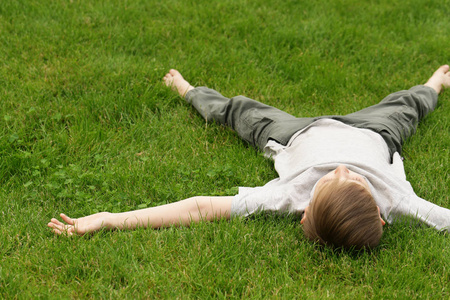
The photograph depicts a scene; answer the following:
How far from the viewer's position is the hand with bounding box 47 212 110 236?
270cm

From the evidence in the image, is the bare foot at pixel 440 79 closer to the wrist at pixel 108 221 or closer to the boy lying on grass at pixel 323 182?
the boy lying on grass at pixel 323 182

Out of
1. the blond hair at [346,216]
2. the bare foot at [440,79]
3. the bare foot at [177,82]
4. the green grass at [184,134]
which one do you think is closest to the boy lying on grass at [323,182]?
the blond hair at [346,216]

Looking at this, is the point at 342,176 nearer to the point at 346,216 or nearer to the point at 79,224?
the point at 346,216

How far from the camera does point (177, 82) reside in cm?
422

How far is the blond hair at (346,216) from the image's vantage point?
8.07 feet

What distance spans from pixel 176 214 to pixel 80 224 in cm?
57

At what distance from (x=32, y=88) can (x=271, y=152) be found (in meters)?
2.10

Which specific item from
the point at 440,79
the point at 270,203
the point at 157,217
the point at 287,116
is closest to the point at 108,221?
the point at 157,217

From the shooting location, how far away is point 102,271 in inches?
94.7

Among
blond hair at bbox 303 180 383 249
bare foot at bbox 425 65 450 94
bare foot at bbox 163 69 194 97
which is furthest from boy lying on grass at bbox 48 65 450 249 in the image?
bare foot at bbox 425 65 450 94

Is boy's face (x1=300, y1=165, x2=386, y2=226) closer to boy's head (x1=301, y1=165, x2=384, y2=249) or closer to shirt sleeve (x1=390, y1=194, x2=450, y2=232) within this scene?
boy's head (x1=301, y1=165, x2=384, y2=249)

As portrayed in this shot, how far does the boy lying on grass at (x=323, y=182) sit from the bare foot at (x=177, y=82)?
0.33m

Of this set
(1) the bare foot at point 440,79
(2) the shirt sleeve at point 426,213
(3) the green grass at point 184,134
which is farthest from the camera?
(1) the bare foot at point 440,79

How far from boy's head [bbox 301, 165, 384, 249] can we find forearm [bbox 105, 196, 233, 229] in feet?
1.91
